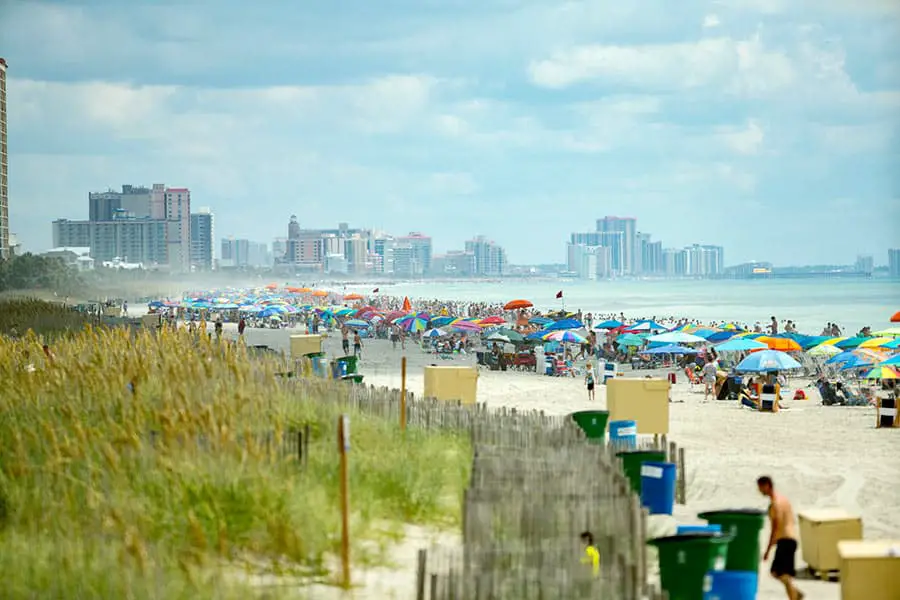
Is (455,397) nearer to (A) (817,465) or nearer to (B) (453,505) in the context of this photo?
(A) (817,465)

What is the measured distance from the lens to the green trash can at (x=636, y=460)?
1184 centimetres

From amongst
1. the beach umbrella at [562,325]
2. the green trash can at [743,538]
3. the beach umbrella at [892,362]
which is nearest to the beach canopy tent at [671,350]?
the beach umbrella at [562,325]

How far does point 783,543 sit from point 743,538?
1.01ft

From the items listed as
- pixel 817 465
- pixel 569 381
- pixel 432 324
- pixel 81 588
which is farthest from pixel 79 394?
pixel 432 324

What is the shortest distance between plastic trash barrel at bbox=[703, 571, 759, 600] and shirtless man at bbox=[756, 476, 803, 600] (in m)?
1.11

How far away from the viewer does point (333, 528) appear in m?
8.42

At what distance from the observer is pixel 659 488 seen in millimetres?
11273

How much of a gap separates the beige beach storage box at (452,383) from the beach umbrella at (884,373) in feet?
31.4

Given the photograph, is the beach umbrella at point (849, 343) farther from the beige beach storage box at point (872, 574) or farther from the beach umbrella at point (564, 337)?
the beige beach storage box at point (872, 574)

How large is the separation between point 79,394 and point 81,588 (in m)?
4.70

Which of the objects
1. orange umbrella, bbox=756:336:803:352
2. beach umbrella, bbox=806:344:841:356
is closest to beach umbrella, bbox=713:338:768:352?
orange umbrella, bbox=756:336:803:352

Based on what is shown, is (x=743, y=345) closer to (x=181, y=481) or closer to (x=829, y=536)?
(x=829, y=536)

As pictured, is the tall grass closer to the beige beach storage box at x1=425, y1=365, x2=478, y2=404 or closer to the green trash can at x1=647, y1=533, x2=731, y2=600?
the green trash can at x1=647, y1=533, x2=731, y2=600

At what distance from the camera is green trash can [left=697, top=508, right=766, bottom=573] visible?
888 centimetres
